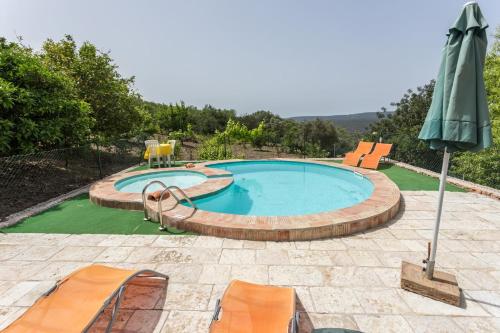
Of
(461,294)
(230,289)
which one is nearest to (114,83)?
(230,289)

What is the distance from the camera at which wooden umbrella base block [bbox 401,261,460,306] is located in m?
2.84

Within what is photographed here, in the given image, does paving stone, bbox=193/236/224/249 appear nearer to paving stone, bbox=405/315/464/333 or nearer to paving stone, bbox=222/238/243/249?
paving stone, bbox=222/238/243/249

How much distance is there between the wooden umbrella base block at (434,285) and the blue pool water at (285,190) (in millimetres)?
3724

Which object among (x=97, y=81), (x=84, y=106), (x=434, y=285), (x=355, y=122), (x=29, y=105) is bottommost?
(x=434, y=285)

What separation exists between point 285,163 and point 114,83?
29.3 ft

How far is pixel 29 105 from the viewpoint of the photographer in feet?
23.0

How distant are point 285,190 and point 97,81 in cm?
964

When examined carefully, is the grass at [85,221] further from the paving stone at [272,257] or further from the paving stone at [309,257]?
the paving stone at [309,257]

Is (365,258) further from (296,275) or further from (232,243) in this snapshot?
(232,243)

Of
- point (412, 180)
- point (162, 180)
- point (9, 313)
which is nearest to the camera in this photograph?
point (9, 313)

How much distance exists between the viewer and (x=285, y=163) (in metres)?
12.6

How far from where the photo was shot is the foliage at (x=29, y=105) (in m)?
6.70

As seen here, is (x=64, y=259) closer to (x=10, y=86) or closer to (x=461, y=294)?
(x=461, y=294)

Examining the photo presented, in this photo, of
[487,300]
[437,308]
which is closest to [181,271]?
[437,308]
